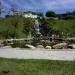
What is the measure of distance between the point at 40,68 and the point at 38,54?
2345 mm

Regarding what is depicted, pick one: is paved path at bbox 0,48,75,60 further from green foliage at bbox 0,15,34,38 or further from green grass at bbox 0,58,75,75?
green foliage at bbox 0,15,34,38

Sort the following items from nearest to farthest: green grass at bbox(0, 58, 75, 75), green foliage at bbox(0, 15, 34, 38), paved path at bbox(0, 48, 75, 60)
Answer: green grass at bbox(0, 58, 75, 75), paved path at bbox(0, 48, 75, 60), green foliage at bbox(0, 15, 34, 38)

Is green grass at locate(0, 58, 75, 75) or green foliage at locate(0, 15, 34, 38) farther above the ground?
green foliage at locate(0, 15, 34, 38)

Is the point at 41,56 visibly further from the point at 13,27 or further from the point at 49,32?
the point at 13,27

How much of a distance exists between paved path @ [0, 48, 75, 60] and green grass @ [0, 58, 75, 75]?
2.35 ft

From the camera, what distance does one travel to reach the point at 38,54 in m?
12.1

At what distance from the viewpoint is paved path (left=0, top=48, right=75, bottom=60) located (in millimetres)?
11812

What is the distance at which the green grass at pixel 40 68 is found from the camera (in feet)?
28.7

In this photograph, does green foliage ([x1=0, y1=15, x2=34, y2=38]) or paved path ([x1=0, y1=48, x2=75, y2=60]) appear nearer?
paved path ([x1=0, y1=48, x2=75, y2=60])

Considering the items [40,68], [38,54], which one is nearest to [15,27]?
[38,54]

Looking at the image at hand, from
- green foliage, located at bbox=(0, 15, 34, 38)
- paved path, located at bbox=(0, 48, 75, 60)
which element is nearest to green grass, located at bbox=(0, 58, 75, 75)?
paved path, located at bbox=(0, 48, 75, 60)

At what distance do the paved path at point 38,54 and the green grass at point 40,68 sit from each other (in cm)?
72

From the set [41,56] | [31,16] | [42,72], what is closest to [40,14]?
[31,16]

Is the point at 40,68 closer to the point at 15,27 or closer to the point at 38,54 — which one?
the point at 38,54
